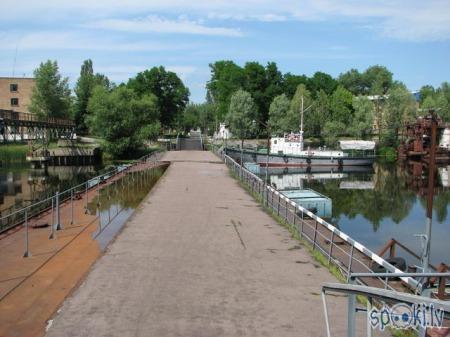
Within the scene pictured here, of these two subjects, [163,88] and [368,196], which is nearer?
[368,196]

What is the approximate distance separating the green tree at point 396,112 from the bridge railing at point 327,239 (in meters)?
65.7

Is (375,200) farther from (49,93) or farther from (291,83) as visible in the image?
(291,83)

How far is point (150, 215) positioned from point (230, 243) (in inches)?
210

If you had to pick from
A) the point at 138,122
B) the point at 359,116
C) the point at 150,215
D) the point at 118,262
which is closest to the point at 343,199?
the point at 150,215

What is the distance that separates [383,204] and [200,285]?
28700 millimetres

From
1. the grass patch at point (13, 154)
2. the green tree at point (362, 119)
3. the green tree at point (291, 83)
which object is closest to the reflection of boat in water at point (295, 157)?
the green tree at point (362, 119)

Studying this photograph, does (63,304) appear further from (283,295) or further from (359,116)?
(359,116)

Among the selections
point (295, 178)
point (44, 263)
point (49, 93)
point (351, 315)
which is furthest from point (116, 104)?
point (351, 315)

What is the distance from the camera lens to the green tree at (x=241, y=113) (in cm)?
9231

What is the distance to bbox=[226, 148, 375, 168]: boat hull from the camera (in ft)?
230

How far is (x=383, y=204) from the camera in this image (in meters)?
36.3

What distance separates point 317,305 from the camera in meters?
9.22

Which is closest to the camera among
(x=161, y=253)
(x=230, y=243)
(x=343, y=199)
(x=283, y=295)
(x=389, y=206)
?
(x=283, y=295)

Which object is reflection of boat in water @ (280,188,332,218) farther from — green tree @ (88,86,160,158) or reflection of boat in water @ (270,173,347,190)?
green tree @ (88,86,160,158)
